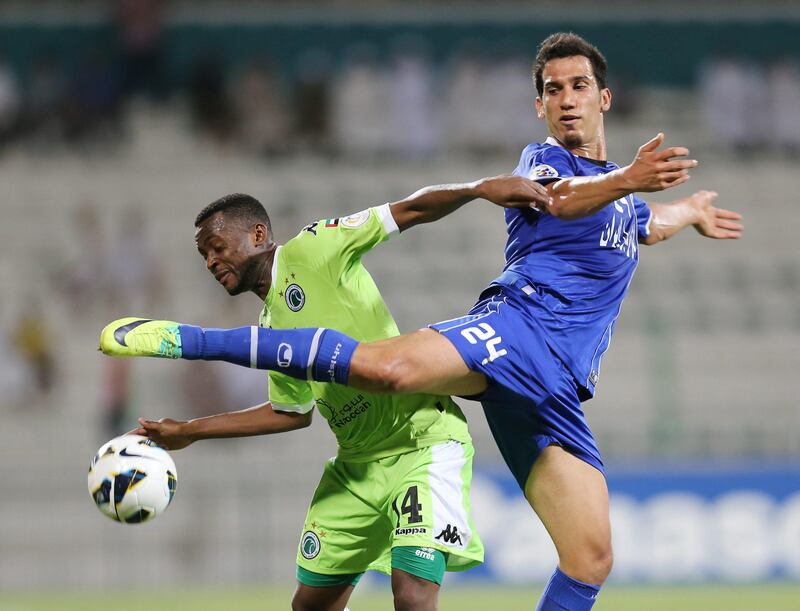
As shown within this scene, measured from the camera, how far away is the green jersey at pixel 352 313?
5754mm

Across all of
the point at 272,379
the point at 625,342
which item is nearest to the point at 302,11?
the point at 625,342

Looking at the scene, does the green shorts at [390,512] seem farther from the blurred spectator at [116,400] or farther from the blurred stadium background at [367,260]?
the blurred spectator at [116,400]

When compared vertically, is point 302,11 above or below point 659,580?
above

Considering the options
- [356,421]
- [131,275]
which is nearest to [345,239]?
[356,421]

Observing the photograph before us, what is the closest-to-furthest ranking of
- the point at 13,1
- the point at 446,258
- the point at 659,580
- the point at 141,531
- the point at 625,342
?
the point at 659,580
the point at 141,531
the point at 625,342
the point at 446,258
the point at 13,1

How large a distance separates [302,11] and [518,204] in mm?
14371

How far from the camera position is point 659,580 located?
1155cm

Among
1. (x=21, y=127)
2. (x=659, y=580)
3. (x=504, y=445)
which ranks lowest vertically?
(x=659, y=580)

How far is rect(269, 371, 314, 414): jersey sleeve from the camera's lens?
609cm

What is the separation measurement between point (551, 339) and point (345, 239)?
1.02 metres

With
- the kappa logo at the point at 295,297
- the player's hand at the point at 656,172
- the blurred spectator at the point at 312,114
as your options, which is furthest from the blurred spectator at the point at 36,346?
the player's hand at the point at 656,172

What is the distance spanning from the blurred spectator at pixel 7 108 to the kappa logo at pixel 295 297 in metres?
12.4

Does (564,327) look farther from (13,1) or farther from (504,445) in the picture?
(13,1)

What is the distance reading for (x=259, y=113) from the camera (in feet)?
56.7
